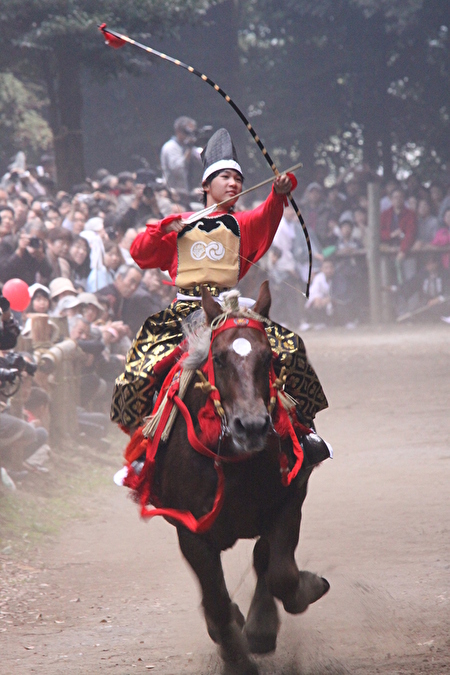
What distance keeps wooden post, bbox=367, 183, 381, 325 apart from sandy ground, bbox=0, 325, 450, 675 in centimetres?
1081

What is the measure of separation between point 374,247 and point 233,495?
17530 millimetres

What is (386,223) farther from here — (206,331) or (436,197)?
(206,331)

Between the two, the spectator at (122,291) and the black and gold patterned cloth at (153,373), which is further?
the spectator at (122,291)

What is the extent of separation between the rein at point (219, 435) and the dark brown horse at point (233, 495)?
0.10 ft

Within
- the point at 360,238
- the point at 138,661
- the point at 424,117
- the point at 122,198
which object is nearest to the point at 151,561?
the point at 138,661

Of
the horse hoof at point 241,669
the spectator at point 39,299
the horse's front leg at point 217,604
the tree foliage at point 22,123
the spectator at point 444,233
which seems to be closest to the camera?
the horse's front leg at point 217,604

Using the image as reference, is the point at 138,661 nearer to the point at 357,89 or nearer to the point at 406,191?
the point at 406,191

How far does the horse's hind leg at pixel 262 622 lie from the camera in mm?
5078

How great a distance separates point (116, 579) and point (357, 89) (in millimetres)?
21097

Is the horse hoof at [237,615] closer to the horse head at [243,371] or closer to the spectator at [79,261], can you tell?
the horse head at [243,371]

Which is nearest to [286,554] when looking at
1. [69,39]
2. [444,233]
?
[69,39]

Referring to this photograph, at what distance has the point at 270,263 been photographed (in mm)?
20281

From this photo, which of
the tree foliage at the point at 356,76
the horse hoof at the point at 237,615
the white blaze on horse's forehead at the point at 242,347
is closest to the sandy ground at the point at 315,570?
the horse hoof at the point at 237,615

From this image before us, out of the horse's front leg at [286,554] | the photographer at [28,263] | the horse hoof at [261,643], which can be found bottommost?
the horse hoof at [261,643]
